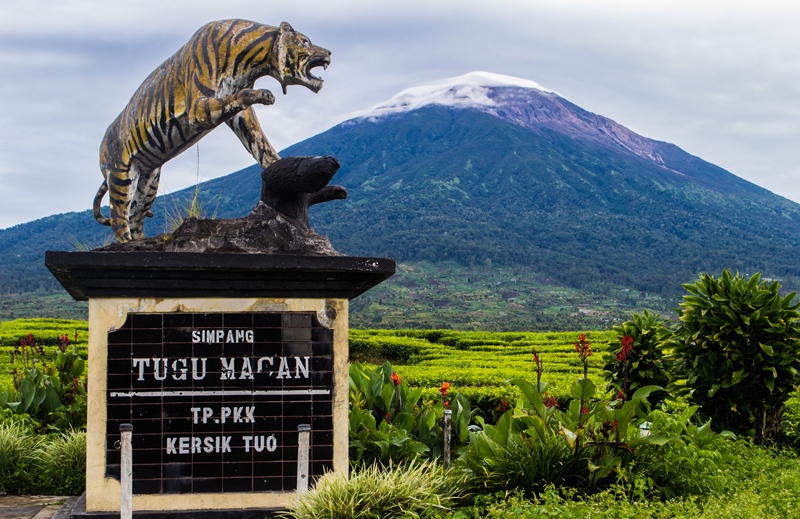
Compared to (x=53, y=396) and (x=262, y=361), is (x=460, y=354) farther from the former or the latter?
(x=262, y=361)

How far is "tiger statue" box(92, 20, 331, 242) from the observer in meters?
6.45

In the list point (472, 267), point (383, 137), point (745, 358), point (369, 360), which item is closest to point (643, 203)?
point (472, 267)

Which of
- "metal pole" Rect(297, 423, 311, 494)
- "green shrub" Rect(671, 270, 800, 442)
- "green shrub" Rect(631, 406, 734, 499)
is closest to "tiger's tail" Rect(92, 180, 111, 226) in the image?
"metal pole" Rect(297, 423, 311, 494)

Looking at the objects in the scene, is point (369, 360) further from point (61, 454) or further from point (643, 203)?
point (643, 203)

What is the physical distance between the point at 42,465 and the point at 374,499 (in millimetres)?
3447

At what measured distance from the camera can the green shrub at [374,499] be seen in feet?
17.2

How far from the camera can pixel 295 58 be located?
21.3 feet

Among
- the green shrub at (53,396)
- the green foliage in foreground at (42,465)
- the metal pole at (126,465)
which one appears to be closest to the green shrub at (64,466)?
the green foliage in foreground at (42,465)

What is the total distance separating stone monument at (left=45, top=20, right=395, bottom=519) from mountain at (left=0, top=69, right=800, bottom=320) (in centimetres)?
5044

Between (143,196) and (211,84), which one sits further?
(143,196)

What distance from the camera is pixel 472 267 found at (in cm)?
7719

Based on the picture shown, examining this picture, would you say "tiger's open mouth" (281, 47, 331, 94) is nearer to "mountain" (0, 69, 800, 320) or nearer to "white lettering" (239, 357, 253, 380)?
"white lettering" (239, 357, 253, 380)

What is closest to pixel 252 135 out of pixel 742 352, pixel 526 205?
pixel 742 352

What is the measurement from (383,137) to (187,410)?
12911 cm
